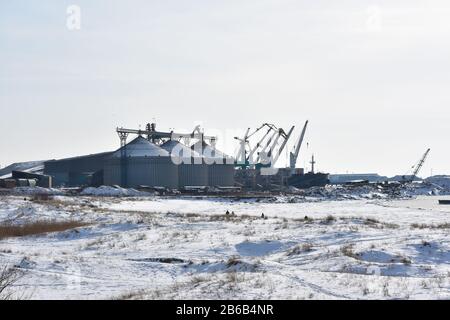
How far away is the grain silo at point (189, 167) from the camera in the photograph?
104 m

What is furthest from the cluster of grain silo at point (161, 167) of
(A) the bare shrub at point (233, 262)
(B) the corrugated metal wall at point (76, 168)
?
(A) the bare shrub at point (233, 262)

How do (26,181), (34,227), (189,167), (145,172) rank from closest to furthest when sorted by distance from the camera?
(34,227) → (26,181) → (145,172) → (189,167)

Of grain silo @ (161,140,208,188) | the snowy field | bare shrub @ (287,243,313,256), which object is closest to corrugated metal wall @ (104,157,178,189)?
grain silo @ (161,140,208,188)

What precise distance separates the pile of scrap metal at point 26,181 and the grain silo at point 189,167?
21.7 m

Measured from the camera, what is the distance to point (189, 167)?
105 meters

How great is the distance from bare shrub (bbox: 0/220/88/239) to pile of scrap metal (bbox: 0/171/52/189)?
216 ft

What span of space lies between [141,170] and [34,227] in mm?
70636

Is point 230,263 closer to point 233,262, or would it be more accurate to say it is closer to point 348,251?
point 233,262

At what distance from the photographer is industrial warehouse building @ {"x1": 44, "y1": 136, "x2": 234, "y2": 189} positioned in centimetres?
9919

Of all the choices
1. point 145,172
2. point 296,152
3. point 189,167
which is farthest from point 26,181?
point 296,152

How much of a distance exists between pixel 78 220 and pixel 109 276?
1882cm

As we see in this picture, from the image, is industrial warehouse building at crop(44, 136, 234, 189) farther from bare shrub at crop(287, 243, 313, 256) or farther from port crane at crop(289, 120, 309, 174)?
bare shrub at crop(287, 243, 313, 256)

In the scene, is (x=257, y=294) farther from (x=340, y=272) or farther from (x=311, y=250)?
(x=311, y=250)
